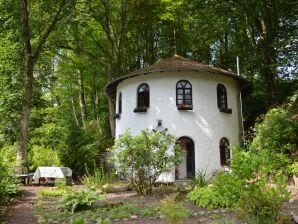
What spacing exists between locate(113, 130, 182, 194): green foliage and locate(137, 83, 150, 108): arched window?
6.28m

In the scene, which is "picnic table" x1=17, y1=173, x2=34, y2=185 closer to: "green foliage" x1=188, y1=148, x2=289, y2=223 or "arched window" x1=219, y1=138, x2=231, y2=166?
"arched window" x1=219, y1=138, x2=231, y2=166

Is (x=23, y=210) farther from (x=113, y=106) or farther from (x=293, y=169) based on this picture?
(x=113, y=106)

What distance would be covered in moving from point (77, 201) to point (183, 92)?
9.94 m

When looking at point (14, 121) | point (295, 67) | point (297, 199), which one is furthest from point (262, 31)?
point (14, 121)

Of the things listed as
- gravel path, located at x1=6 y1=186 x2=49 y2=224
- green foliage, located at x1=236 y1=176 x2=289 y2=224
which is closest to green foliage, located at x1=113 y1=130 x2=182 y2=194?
gravel path, located at x1=6 y1=186 x2=49 y2=224

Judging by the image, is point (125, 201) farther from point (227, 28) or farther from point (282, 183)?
point (227, 28)

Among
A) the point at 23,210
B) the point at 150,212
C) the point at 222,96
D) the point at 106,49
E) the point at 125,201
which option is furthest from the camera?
the point at 106,49

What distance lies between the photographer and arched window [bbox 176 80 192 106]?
707 inches

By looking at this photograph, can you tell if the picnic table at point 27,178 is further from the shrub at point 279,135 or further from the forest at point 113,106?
the shrub at point 279,135

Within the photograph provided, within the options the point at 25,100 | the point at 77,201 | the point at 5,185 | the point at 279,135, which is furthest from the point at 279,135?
the point at 25,100

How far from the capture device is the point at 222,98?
61.4 ft

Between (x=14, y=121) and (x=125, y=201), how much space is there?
13781 millimetres

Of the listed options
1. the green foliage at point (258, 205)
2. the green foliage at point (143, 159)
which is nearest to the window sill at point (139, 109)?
the green foliage at point (143, 159)

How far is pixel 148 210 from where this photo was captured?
897 centimetres
